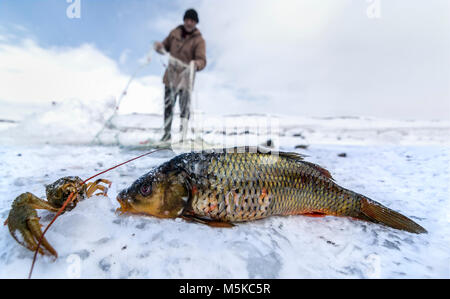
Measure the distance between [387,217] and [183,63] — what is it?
6.52 metres

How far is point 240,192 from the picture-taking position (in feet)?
5.47

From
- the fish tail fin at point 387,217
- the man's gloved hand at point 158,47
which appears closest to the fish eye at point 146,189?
the fish tail fin at point 387,217

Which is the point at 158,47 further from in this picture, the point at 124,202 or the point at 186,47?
the point at 124,202

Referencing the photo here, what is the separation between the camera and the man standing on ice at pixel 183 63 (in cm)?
661

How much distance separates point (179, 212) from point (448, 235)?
220cm

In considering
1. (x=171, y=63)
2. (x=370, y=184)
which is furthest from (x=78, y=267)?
(x=171, y=63)

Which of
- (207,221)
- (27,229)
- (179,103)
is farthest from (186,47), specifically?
(27,229)

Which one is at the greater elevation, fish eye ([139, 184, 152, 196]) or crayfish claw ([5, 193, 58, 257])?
fish eye ([139, 184, 152, 196])

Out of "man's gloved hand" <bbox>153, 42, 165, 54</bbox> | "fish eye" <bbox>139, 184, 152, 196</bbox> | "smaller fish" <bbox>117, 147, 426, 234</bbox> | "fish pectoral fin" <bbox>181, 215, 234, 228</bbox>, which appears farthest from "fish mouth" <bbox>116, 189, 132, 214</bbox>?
"man's gloved hand" <bbox>153, 42, 165, 54</bbox>

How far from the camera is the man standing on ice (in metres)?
6.61

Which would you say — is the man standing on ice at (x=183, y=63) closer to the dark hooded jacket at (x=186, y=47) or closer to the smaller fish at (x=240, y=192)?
the dark hooded jacket at (x=186, y=47)

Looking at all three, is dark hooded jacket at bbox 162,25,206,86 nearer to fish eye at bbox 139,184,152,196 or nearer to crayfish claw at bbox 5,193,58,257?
fish eye at bbox 139,184,152,196

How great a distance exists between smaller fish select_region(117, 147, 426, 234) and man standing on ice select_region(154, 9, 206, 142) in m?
5.27

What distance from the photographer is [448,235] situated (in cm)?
180
